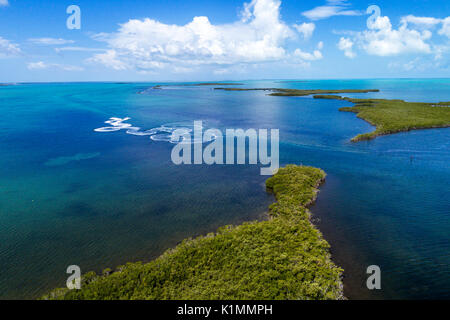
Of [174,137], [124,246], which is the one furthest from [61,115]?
[124,246]

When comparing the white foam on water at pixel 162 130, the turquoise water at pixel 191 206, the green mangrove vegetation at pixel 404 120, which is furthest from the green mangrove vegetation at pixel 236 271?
the green mangrove vegetation at pixel 404 120

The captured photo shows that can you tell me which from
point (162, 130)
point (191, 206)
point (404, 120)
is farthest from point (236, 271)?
point (404, 120)

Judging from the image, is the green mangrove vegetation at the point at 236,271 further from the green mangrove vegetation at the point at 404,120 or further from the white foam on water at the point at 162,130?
the green mangrove vegetation at the point at 404,120

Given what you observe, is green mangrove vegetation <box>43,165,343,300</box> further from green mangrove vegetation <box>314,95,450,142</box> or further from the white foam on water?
green mangrove vegetation <box>314,95,450,142</box>

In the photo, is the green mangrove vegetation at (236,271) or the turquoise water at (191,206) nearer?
the green mangrove vegetation at (236,271)

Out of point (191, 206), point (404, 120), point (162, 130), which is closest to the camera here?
point (191, 206)

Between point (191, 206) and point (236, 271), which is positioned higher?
point (191, 206)

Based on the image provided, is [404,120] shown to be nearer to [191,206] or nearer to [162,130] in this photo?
[162,130]

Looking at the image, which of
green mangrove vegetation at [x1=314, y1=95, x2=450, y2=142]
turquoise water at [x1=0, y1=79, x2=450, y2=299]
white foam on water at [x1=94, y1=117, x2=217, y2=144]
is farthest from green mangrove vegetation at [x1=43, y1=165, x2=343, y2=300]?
green mangrove vegetation at [x1=314, y1=95, x2=450, y2=142]
